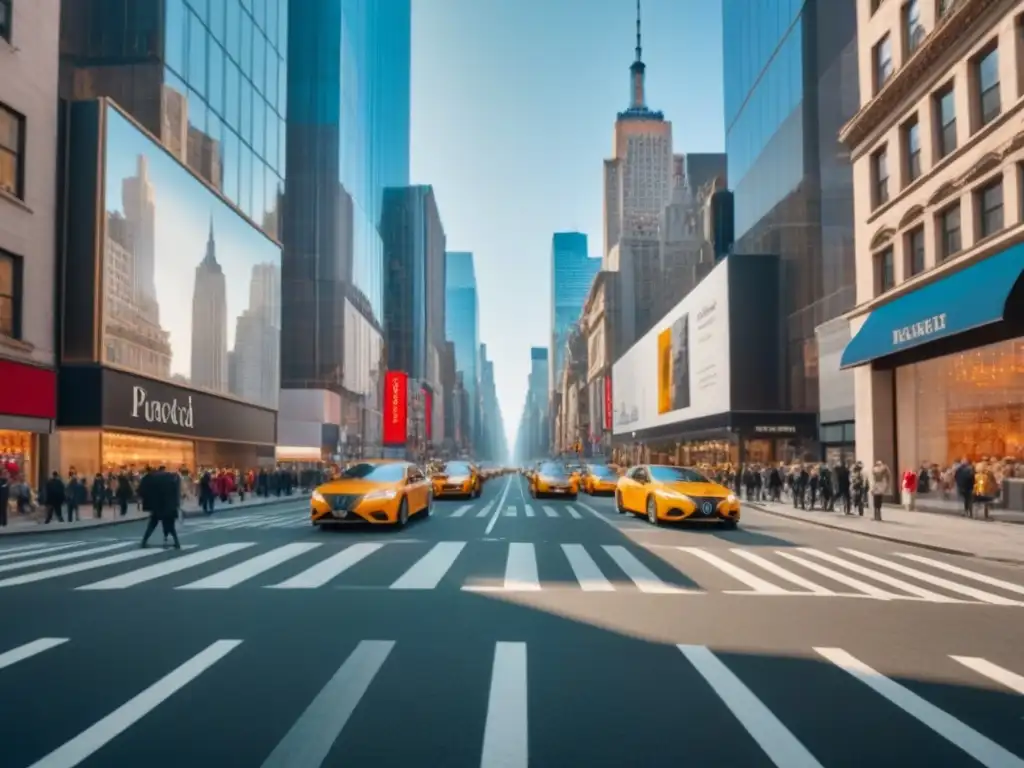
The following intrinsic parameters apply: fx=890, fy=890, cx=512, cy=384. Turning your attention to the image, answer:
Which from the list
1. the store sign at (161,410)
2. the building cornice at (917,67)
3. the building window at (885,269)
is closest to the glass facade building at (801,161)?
the building window at (885,269)

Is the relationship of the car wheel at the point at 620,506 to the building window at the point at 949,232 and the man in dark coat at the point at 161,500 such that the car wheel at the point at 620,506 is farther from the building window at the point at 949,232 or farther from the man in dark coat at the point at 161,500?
the man in dark coat at the point at 161,500

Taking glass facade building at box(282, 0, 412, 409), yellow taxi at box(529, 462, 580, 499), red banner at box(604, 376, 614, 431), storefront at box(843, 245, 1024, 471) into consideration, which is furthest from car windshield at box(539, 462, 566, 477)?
red banner at box(604, 376, 614, 431)

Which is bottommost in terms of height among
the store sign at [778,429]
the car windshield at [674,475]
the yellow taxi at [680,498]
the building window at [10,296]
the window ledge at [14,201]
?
the yellow taxi at [680,498]

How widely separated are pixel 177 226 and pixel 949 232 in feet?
101

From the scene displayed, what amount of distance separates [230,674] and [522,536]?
11831 millimetres

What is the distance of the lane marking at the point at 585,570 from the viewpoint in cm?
1115

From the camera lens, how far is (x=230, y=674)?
21.6ft

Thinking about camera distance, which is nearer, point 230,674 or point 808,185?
point 230,674

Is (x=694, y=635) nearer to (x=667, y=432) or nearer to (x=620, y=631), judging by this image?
(x=620, y=631)

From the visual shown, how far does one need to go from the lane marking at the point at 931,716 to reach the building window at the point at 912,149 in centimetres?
2617

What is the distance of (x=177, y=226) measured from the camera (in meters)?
39.4

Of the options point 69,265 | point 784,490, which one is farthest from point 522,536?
point 784,490

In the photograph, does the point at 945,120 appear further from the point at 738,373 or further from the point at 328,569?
the point at 738,373

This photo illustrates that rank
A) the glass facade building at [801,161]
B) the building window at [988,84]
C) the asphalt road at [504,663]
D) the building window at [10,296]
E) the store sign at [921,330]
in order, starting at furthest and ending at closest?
the glass facade building at [801,161]
the building window at [10,296]
the store sign at [921,330]
the building window at [988,84]
the asphalt road at [504,663]
